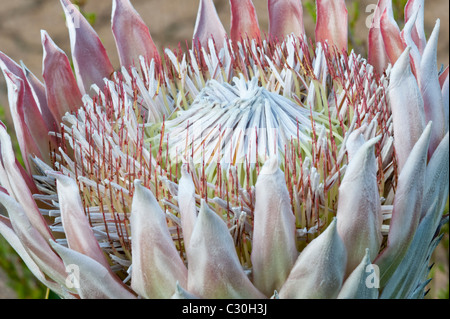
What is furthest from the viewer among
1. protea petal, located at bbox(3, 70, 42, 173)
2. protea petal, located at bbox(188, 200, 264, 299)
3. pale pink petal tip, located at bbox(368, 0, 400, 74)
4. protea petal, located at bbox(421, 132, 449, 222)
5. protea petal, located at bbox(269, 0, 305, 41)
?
protea petal, located at bbox(269, 0, 305, 41)

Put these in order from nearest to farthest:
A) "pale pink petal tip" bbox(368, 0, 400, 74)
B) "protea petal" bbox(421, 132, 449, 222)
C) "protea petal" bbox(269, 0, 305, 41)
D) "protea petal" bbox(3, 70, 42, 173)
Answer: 1. "protea petal" bbox(421, 132, 449, 222)
2. "protea petal" bbox(3, 70, 42, 173)
3. "pale pink petal tip" bbox(368, 0, 400, 74)
4. "protea petal" bbox(269, 0, 305, 41)

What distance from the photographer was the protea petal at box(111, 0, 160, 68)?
42.3 inches

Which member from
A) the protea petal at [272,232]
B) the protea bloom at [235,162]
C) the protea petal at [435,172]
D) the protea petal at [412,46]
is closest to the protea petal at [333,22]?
the protea bloom at [235,162]

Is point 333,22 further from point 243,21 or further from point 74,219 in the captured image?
point 74,219

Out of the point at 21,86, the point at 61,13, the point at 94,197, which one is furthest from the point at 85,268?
the point at 61,13

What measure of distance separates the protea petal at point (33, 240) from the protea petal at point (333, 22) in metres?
0.64

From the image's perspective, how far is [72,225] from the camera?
2.18 ft

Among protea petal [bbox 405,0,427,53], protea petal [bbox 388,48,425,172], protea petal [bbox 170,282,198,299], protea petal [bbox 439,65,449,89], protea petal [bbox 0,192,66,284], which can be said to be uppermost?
protea petal [bbox 405,0,427,53]

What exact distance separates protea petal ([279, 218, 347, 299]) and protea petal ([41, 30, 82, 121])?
56 cm

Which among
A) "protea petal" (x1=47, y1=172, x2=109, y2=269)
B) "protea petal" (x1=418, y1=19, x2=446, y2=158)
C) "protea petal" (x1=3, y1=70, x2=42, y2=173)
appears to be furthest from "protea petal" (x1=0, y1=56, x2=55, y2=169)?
"protea petal" (x1=418, y1=19, x2=446, y2=158)

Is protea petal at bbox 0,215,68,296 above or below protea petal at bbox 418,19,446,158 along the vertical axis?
below

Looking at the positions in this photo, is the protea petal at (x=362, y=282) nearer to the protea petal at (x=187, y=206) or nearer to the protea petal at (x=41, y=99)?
the protea petal at (x=187, y=206)

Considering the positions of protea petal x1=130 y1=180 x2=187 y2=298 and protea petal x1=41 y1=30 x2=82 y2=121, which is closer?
protea petal x1=130 y1=180 x2=187 y2=298

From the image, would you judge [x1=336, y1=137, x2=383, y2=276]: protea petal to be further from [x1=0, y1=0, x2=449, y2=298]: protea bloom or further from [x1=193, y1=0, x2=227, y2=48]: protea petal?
[x1=193, y1=0, x2=227, y2=48]: protea petal
